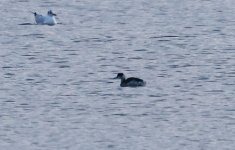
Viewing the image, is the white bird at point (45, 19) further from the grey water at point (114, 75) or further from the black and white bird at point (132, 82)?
the black and white bird at point (132, 82)

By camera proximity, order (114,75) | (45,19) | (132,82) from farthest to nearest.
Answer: (45,19) → (114,75) → (132,82)

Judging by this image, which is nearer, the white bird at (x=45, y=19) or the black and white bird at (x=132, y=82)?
the black and white bird at (x=132, y=82)

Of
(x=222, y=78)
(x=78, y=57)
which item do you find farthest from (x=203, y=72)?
(x=78, y=57)

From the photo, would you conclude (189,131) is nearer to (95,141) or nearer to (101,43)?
(95,141)

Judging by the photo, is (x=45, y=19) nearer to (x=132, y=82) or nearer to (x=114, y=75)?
(x=114, y=75)

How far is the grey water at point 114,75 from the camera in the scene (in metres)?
26.3

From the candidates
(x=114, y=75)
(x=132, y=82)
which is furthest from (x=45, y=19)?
(x=132, y=82)

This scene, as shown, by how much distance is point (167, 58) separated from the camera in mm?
36000

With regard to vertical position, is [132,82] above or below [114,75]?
above

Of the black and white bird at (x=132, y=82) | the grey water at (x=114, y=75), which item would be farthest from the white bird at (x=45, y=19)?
the black and white bird at (x=132, y=82)

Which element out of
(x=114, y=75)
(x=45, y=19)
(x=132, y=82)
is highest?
(x=45, y=19)

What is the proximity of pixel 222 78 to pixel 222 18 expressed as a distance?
39.7 ft

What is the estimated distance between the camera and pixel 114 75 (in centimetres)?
3347

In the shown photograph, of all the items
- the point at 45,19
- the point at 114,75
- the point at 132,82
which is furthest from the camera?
the point at 45,19
